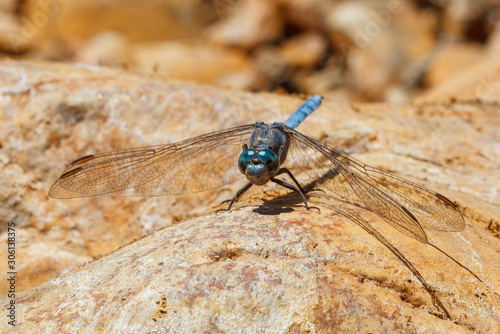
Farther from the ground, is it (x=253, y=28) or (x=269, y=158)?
(x=253, y=28)

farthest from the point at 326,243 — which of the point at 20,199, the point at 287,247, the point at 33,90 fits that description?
the point at 33,90

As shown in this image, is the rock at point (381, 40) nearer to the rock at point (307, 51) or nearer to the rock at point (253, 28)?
the rock at point (307, 51)

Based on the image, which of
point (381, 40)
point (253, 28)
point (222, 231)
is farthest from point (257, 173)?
point (253, 28)

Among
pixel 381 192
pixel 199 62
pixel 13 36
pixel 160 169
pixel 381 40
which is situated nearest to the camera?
pixel 381 192

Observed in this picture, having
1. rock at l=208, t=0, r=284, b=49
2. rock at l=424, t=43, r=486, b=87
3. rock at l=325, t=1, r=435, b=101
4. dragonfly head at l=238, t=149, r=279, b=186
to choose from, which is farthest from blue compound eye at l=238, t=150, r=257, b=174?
rock at l=208, t=0, r=284, b=49

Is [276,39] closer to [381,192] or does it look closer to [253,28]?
[253,28]
